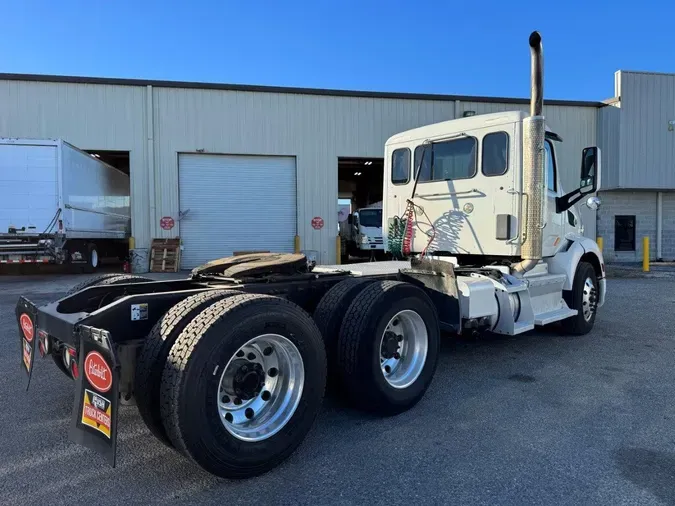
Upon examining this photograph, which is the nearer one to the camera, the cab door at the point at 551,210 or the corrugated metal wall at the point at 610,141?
the cab door at the point at 551,210

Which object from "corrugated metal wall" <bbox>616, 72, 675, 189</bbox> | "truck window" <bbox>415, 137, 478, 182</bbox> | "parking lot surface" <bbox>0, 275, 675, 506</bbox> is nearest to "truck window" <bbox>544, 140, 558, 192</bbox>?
"truck window" <bbox>415, 137, 478, 182</bbox>

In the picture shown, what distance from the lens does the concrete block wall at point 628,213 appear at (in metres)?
21.7

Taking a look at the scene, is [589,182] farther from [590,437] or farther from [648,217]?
[648,217]

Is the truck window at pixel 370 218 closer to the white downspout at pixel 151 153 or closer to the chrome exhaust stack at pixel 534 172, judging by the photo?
the white downspout at pixel 151 153

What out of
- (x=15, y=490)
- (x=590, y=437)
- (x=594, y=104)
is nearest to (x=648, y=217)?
(x=594, y=104)

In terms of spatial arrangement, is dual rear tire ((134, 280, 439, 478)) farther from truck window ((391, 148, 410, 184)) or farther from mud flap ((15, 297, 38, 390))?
truck window ((391, 148, 410, 184))

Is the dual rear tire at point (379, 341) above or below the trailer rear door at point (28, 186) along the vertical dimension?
below

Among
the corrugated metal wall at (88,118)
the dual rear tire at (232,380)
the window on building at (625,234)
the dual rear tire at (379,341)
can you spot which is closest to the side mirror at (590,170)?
the dual rear tire at (379,341)

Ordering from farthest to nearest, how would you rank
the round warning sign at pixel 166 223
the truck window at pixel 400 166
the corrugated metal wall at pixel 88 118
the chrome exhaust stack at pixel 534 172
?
the round warning sign at pixel 166 223
the corrugated metal wall at pixel 88 118
the truck window at pixel 400 166
the chrome exhaust stack at pixel 534 172

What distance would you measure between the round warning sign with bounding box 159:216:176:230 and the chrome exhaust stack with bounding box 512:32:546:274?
48.1 feet

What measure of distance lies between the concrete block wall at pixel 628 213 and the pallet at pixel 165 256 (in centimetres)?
1778

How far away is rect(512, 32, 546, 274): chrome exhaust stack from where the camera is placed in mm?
5645

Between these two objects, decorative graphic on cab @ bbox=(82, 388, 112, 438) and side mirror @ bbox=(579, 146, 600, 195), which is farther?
side mirror @ bbox=(579, 146, 600, 195)

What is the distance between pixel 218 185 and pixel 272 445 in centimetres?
1643
